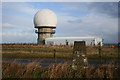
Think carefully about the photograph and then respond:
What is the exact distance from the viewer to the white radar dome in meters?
49.8

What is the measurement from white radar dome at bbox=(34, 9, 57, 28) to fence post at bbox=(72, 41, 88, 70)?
132ft

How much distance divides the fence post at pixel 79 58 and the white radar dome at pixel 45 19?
40260 mm

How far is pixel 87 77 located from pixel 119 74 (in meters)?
1.90

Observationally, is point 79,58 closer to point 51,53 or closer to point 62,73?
point 62,73

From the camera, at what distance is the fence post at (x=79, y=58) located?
9.98m

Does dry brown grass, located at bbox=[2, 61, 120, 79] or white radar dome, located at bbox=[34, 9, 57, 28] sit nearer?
dry brown grass, located at bbox=[2, 61, 120, 79]

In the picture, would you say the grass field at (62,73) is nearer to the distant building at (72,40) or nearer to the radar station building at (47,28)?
the distant building at (72,40)

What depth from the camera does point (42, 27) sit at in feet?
167

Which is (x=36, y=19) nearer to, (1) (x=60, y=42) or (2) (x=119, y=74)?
(1) (x=60, y=42)

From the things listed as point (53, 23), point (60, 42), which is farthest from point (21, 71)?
point (53, 23)

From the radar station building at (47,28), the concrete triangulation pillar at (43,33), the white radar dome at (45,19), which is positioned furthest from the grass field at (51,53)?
the concrete triangulation pillar at (43,33)

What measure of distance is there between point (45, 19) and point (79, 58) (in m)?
41.0

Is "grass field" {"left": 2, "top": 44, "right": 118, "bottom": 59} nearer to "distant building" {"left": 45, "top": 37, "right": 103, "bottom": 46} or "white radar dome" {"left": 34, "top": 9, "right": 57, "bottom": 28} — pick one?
"distant building" {"left": 45, "top": 37, "right": 103, "bottom": 46}

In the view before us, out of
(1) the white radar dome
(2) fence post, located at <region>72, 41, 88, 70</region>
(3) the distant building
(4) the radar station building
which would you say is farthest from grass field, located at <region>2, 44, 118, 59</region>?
(1) the white radar dome
